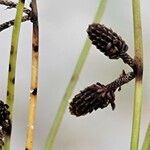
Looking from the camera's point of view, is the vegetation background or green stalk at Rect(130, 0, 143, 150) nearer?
green stalk at Rect(130, 0, 143, 150)

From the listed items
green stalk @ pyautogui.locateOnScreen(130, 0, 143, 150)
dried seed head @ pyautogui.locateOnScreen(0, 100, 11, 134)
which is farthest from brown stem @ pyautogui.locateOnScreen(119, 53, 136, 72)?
dried seed head @ pyautogui.locateOnScreen(0, 100, 11, 134)

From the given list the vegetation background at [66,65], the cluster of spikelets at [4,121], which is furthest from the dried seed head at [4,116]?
the vegetation background at [66,65]

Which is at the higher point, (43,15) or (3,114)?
(43,15)

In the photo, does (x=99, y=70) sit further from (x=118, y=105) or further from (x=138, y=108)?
(x=138, y=108)

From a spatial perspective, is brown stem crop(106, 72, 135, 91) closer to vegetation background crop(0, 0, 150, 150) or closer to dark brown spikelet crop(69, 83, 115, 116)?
dark brown spikelet crop(69, 83, 115, 116)

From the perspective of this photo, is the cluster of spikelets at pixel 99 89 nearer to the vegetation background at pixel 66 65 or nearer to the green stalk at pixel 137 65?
the green stalk at pixel 137 65

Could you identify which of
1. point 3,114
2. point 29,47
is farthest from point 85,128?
point 3,114
